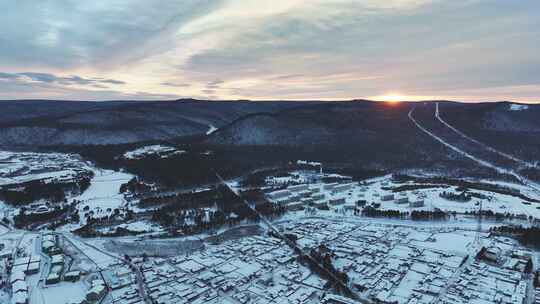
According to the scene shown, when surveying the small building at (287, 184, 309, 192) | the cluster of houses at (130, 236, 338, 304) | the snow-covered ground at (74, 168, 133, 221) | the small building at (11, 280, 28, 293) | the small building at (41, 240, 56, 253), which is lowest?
the cluster of houses at (130, 236, 338, 304)

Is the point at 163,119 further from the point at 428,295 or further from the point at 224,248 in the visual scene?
the point at 428,295

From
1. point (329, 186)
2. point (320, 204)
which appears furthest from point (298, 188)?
point (320, 204)

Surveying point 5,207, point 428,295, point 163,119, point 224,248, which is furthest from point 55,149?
point 428,295

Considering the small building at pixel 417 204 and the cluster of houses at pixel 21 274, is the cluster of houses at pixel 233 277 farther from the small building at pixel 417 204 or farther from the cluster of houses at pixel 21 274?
the small building at pixel 417 204

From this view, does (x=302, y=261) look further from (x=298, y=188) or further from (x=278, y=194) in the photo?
(x=298, y=188)

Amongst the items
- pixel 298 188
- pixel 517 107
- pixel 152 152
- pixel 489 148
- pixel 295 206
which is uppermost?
pixel 517 107

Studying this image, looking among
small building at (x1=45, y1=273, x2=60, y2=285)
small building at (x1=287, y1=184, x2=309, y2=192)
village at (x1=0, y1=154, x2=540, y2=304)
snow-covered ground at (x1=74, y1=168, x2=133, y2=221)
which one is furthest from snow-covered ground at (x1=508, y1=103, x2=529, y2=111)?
small building at (x1=45, y1=273, x2=60, y2=285)

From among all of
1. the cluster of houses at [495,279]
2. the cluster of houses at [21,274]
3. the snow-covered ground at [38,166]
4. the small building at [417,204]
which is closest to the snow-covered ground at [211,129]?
the snow-covered ground at [38,166]

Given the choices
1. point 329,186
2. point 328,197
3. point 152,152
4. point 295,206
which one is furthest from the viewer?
point 152,152

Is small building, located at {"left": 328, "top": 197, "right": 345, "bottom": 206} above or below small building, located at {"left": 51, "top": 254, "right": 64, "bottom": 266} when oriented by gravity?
above

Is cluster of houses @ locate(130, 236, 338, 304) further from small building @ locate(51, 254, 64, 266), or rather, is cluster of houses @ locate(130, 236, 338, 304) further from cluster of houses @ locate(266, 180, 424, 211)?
cluster of houses @ locate(266, 180, 424, 211)

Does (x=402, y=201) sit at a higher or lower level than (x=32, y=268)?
higher
